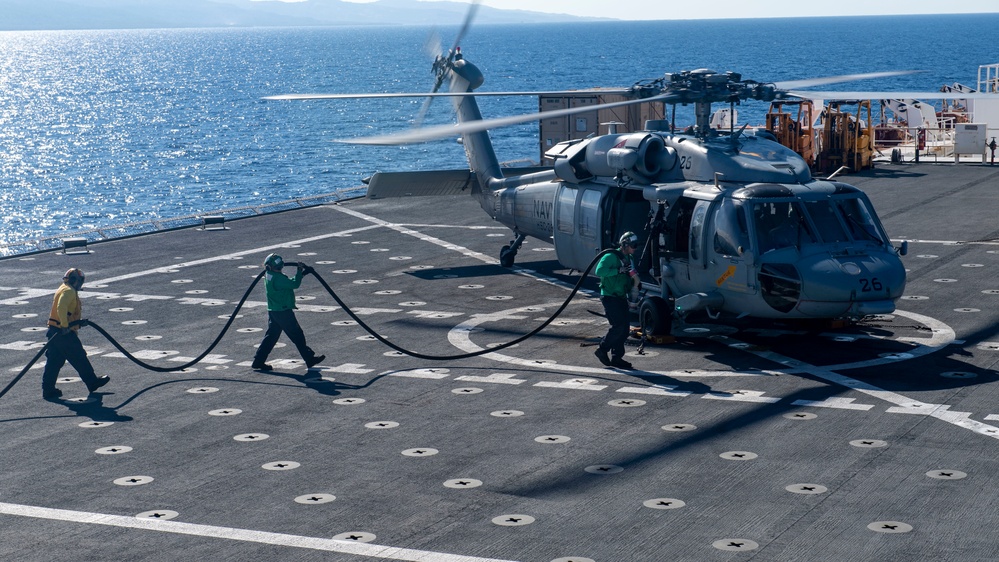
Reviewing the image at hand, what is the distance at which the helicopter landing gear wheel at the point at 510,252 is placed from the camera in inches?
1029

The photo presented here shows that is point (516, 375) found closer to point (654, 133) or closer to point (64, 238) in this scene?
point (654, 133)

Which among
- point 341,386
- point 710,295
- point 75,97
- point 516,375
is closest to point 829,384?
point 710,295

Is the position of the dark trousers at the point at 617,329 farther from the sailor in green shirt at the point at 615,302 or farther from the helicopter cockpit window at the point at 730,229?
the helicopter cockpit window at the point at 730,229

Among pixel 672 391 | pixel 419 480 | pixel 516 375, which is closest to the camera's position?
pixel 419 480

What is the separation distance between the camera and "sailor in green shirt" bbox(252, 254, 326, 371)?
59.8 feet

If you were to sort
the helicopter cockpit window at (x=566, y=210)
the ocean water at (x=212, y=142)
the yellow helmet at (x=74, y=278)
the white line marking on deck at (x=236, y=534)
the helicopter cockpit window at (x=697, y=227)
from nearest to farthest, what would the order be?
the white line marking on deck at (x=236, y=534), the yellow helmet at (x=74, y=278), the helicopter cockpit window at (x=697, y=227), the helicopter cockpit window at (x=566, y=210), the ocean water at (x=212, y=142)

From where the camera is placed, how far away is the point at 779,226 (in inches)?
725

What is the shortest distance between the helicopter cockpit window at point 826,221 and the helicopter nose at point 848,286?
565 millimetres

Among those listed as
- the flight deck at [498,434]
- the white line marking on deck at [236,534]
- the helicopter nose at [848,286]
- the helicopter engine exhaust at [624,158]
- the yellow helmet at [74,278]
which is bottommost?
the white line marking on deck at [236,534]

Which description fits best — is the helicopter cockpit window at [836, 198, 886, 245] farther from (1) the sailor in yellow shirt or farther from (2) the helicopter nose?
(1) the sailor in yellow shirt

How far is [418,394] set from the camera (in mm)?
16688

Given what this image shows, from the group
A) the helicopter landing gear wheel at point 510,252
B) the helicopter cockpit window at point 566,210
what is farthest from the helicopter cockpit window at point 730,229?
the helicopter landing gear wheel at point 510,252

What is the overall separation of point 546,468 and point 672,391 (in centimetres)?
375

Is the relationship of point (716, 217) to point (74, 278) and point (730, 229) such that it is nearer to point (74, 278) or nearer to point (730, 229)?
point (730, 229)
